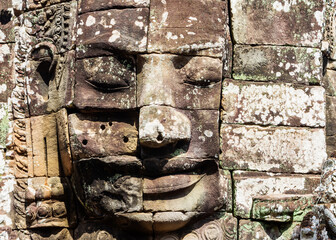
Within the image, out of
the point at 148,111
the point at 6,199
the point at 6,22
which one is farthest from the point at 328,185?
the point at 6,22

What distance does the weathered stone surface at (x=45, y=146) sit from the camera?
763 centimetres

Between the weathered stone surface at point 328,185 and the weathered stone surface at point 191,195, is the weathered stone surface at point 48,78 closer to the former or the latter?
the weathered stone surface at point 191,195

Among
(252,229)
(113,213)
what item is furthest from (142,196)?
(252,229)

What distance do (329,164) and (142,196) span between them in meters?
1.79

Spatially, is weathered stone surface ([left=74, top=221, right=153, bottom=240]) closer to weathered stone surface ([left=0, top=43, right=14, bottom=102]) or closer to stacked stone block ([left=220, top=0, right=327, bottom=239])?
stacked stone block ([left=220, top=0, right=327, bottom=239])

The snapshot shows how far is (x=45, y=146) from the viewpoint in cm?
773

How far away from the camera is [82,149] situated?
7.05 m

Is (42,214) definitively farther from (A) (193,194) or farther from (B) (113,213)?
(A) (193,194)

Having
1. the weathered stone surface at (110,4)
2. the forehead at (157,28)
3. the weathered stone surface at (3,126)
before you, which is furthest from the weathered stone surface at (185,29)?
the weathered stone surface at (3,126)

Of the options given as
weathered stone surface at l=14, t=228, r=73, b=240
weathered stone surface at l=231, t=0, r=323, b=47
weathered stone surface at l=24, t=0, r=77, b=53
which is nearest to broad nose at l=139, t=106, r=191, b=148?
weathered stone surface at l=24, t=0, r=77, b=53

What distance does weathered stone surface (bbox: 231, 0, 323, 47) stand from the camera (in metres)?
7.60

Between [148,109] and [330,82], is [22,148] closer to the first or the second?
[148,109]

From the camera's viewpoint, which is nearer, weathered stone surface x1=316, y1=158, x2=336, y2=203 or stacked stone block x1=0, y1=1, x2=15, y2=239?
weathered stone surface x1=316, y1=158, x2=336, y2=203

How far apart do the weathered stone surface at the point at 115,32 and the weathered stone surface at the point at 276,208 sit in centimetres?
174
